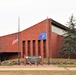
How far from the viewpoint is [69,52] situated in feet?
187

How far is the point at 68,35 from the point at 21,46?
42.6ft

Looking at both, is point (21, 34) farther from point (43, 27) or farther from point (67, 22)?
point (67, 22)

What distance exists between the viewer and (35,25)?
6225cm

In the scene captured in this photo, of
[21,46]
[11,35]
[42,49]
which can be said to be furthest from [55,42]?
[11,35]

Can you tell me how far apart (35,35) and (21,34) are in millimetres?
4170

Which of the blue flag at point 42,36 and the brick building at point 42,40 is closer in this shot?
the brick building at point 42,40

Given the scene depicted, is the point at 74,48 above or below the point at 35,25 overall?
below

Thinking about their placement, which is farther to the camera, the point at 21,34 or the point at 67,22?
the point at 21,34

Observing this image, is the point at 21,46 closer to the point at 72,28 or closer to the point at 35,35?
the point at 35,35

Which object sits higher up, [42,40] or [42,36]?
[42,36]

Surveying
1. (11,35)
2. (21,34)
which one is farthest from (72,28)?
(11,35)

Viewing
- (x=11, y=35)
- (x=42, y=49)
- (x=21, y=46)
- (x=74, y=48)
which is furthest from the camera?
(x=11, y=35)

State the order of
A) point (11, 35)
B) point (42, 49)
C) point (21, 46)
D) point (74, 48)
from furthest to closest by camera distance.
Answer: point (11, 35) → point (21, 46) → point (42, 49) → point (74, 48)

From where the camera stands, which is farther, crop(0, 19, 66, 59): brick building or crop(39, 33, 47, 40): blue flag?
crop(39, 33, 47, 40): blue flag
